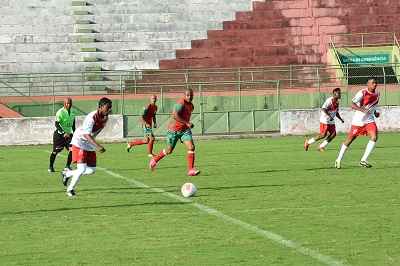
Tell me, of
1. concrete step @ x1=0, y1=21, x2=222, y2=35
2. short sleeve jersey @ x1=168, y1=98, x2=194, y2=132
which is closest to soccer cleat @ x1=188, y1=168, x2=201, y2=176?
short sleeve jersey @ x1=168, y1=98, x2=194, y2=132

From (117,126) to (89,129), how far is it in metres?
21.7

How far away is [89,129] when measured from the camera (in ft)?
43.2

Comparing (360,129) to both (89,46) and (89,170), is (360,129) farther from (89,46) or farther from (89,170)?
(89,46)

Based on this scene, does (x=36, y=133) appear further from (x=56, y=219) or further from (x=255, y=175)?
(x=56, y=219)

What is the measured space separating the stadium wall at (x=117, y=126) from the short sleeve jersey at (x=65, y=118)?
15.0 meters

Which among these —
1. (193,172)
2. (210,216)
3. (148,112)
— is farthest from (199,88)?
(210,216)

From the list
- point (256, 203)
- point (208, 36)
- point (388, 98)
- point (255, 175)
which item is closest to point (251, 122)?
point (388, 98)

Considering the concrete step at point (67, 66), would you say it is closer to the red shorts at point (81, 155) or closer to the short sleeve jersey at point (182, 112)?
the short sleeve jersey at point (182, 112)

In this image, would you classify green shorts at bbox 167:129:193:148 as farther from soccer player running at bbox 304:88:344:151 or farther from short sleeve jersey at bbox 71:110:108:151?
soccer player running at bbox 304:88:344:151

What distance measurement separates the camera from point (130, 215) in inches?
444

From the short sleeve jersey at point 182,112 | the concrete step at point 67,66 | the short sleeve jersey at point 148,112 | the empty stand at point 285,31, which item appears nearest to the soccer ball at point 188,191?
the short sleeve jersey at point 182,112

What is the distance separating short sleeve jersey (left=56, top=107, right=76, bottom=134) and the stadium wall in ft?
49.1

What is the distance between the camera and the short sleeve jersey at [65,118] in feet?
62.7

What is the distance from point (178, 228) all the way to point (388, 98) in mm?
27846
